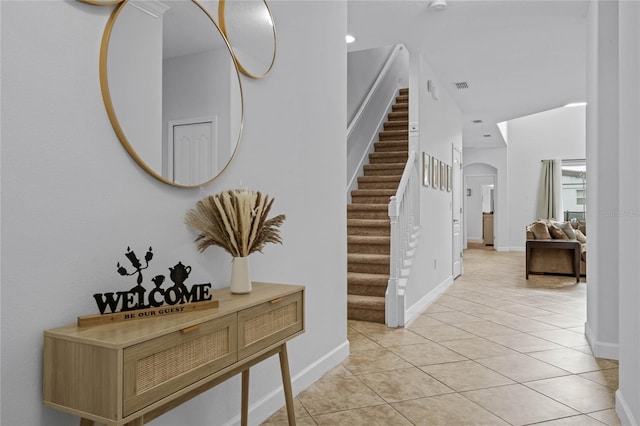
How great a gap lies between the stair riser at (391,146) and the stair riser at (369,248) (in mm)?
2612

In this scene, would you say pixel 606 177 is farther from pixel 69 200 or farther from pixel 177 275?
pixel 69 200

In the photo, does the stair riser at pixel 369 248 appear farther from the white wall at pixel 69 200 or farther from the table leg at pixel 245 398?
the table leg at pixel 245 398

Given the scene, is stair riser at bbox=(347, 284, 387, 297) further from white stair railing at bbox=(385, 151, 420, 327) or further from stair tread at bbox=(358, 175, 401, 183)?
stair tread at bbox=(358, 175, 401, 183)

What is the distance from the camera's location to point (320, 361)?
9.77 ft

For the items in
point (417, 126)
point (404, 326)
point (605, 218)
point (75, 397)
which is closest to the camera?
point (75, 397)

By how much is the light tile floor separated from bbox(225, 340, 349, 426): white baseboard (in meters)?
0.04

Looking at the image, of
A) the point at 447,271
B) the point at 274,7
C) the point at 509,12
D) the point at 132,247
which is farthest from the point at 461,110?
the point at 132,247

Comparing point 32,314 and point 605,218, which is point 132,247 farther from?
point 605,218

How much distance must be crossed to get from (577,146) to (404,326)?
10022mm

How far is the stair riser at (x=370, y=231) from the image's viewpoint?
18.1 feet

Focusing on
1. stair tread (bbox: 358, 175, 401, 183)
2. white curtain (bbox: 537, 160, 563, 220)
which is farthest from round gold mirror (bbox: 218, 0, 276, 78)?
white curtain (bbox: 537, 160, 563, 220)

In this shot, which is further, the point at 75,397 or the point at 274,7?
the point at 274,7

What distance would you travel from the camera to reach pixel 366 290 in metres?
4.73

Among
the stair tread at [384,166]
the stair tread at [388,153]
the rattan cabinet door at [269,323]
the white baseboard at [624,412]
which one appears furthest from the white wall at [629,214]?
the stair tread at [388,153]
